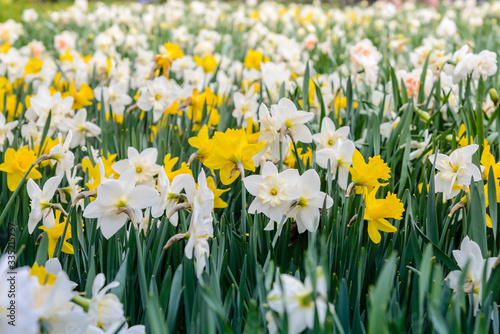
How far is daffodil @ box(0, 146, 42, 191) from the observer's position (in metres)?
1.32

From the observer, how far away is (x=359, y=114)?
6.79 ft

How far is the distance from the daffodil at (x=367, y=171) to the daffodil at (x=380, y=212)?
9cm

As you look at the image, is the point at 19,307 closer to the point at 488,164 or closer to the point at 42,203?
the point at 42,203

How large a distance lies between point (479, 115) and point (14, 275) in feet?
4.45

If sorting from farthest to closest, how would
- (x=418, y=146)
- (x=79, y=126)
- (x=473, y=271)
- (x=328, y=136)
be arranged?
(x=79, y=126) < (x=418, y=146) < (x=328, y=136) < (x=473, y=271)

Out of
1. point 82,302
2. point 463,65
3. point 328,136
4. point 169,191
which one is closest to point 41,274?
point 82,302

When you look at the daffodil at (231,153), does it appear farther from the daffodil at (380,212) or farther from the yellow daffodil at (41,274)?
the yellow daffodil at (41,274)

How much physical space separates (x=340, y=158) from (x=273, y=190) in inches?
10.9

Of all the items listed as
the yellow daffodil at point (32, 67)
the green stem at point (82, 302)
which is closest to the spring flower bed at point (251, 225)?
the green stem at point (82, 302)

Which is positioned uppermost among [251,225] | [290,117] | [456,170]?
[290,117]

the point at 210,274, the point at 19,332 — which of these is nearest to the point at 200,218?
the point at 210,274

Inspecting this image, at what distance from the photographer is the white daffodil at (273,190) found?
108 centimetres

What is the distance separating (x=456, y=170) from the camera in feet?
3.99

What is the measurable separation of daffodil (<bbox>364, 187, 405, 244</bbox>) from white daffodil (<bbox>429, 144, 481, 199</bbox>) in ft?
0.56
